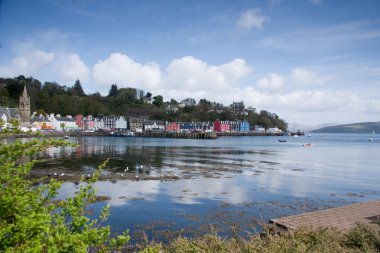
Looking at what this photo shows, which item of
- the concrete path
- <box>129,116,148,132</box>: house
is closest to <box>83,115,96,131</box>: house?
<box>129,116,148,132</box>: house

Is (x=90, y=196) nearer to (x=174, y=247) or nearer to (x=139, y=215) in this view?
(x=174, y=247)

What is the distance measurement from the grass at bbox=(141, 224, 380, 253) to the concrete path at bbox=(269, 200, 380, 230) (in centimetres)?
375

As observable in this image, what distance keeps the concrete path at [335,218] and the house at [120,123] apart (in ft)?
534

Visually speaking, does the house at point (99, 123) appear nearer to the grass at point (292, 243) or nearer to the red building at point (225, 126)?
the red building at point (225, 126)

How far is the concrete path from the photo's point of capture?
40.0 feet

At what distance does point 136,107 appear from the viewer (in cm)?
19938

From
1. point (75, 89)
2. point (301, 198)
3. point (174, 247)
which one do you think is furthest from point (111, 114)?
point (174, 247)

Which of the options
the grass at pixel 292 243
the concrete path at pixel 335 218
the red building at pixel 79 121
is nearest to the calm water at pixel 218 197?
the concrete path at pixel 335 218

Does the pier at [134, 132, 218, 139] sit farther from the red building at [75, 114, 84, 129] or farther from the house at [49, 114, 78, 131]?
the house at [49, 114, 78, 131]

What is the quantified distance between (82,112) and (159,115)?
46.3 meters

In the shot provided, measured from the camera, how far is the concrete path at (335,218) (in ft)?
40.0

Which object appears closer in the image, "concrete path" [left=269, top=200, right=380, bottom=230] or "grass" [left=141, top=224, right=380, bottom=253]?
"grass" [left=141, top=224, right=380, bottom=253]

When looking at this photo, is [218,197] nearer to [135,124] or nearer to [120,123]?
[135,124]

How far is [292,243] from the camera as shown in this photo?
6.39 m
